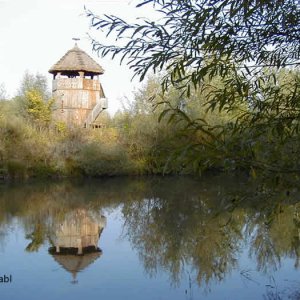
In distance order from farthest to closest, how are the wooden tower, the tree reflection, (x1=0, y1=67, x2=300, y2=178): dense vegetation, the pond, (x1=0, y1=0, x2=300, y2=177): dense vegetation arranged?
the wooden tower → (x1=0, y1=67, x2=300, y2=178): dense vegetation → the pond → the tree reflection → (x1=0, y1=0, x2=300, y2=177): dense vegetation

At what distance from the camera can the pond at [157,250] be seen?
18.6 ft

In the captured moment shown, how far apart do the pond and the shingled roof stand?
19.0 m

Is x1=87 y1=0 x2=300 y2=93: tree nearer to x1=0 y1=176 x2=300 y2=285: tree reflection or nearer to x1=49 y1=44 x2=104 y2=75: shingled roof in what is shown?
x1=0 y1=176 x2=300 y2=285: tree reflection

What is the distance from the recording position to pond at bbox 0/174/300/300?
18.6 ft

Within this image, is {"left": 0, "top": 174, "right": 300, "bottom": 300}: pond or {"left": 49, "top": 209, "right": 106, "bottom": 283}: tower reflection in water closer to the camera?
{"left": 0, "top": 174, "right": 300, "bottom": 300}: pond

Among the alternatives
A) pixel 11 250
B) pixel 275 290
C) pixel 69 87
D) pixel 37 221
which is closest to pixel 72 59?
pixel 69 87

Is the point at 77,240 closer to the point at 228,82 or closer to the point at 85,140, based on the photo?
the point at 228,82

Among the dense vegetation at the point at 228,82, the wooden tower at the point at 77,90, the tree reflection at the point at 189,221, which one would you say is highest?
the wooden tower at the point at 77,90

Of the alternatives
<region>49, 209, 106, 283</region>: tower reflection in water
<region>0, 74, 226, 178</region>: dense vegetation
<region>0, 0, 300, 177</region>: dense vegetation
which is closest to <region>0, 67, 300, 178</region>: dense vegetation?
<region>0, 74, 226, 178</region>: dense vegetation

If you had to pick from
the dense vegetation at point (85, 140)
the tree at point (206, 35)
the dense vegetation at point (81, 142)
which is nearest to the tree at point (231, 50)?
the tree at point (206, 35)

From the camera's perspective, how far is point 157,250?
26.0 feet

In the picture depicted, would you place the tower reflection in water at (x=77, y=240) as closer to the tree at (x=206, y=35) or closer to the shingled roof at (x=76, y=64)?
the tree at (x=206, y=35)

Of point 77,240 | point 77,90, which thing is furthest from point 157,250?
point 77,90

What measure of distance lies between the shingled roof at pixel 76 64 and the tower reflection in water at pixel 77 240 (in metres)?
19.8
